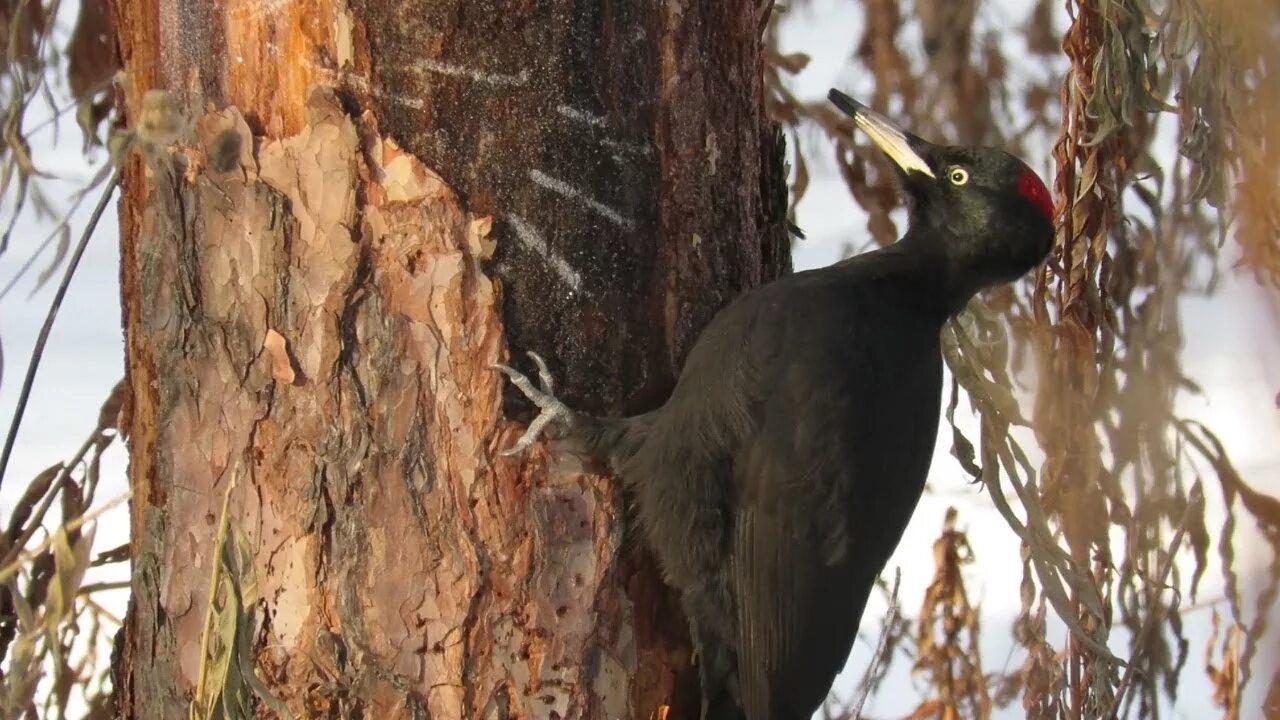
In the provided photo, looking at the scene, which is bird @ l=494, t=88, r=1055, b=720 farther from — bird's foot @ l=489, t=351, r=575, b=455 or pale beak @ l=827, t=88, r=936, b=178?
pale beak @ l=827, t=88, r=936, b=178

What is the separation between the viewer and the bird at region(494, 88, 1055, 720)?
6.58 feet

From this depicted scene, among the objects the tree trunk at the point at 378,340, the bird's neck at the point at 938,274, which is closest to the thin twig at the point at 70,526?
the tree trunk at the point at 378,340

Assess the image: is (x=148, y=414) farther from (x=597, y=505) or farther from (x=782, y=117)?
(x=782, y=117)

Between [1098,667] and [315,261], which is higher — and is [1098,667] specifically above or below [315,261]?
below

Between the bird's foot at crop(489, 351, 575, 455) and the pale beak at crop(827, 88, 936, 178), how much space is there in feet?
3.01

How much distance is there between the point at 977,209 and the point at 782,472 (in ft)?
2.13

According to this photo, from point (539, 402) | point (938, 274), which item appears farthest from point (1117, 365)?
point (539, 402)

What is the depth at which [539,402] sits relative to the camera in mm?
1799

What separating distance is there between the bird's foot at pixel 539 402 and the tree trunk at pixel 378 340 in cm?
2

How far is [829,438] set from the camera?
209 centimetres

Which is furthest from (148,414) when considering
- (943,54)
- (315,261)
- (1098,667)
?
(943,54)

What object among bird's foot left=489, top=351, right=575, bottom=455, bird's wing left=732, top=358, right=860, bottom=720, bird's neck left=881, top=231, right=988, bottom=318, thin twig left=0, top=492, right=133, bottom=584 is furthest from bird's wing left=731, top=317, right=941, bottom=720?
thin twig left=0, top=492, right=133, bottom=584

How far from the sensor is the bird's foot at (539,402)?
1.77m

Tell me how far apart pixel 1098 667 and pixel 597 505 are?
0.94m
